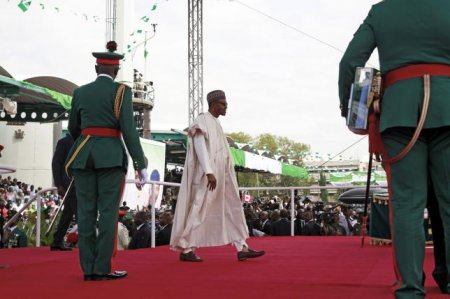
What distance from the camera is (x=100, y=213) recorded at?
4859 millimetres

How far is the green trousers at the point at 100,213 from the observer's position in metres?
4.80

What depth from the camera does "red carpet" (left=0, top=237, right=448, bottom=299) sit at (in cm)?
398

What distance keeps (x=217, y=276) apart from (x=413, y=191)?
2140mm

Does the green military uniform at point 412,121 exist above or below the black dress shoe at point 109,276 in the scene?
above

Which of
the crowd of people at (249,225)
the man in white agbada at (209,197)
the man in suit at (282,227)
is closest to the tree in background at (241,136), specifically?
the crowd of people at (249,225)

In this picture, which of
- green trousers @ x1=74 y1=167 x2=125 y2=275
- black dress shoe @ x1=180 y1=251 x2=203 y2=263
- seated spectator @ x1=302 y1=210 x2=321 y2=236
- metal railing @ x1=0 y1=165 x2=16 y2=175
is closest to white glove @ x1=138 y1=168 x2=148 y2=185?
green trousers @ x1=74 y1=167 x2=125 y2=275

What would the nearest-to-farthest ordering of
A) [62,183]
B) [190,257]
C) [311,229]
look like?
[190,257] → [62,183] → [311,229]

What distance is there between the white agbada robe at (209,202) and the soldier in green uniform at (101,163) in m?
1.50

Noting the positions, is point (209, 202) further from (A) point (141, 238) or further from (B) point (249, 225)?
(B) point (249, 225)

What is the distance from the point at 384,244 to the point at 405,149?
5470 mm

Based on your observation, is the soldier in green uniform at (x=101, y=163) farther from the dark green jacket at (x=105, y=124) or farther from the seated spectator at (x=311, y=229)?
the seated spectator at (x=311, y=229)

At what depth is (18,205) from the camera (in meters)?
18.4

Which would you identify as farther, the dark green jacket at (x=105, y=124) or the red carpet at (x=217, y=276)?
the dark green jacket at (x=105, y=124)

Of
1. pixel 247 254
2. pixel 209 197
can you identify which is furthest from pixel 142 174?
pixel 247 254
